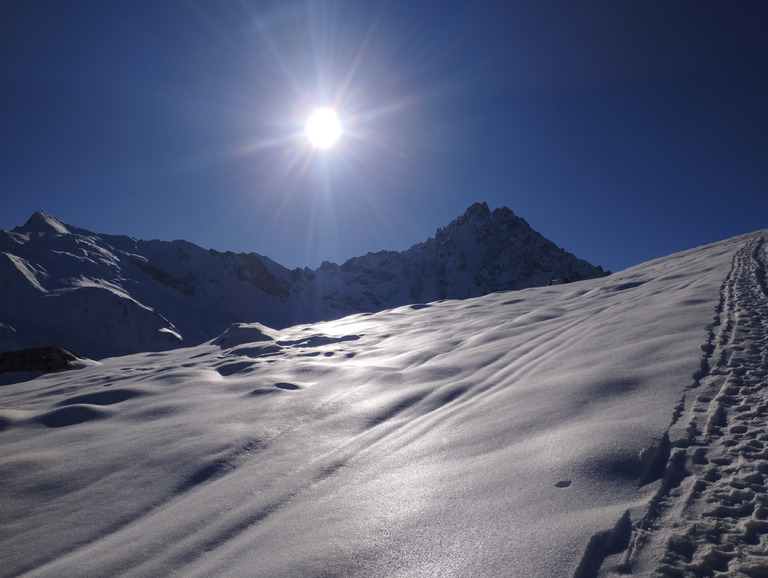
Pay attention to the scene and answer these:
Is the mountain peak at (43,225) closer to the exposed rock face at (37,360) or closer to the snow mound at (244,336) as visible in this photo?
the exposed rock face at (37,360)

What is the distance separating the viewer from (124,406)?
5273 mm

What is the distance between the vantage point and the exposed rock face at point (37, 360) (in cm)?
1003

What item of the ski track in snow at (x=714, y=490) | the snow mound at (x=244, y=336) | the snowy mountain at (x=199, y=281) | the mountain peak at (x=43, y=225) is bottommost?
the ski track in snow at (x=714, y=490)

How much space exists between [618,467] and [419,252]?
15322 centimetres

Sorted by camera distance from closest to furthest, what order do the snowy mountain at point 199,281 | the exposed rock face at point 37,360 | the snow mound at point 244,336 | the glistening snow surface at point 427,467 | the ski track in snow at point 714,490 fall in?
the ski track in snow at point 714,490 < the glistening snow surface at point 427,467 < the exposed rock face at point 37,360 < the snow mound at point 244,336 < the snowy mountain at point 199,281

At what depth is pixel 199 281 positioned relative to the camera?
88938 mm

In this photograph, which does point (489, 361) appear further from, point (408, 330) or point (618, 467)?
point (408, 330)

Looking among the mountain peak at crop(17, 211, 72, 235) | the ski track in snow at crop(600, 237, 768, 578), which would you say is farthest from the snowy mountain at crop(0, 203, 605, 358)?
the ski track in snow at crop(600, 237, 768, 578)

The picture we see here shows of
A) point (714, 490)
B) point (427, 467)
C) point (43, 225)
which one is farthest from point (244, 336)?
point (43, 225)

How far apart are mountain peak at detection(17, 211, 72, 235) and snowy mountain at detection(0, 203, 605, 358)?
0.18m

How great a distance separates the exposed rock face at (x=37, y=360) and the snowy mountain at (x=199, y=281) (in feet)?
125

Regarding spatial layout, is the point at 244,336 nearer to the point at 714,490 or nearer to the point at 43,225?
the point at 714,490

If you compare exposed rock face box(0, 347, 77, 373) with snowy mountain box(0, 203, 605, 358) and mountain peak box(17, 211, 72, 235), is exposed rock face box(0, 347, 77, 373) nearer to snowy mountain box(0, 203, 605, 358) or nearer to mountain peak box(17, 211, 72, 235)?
snowy mountain box(0, 203, 605, 358)

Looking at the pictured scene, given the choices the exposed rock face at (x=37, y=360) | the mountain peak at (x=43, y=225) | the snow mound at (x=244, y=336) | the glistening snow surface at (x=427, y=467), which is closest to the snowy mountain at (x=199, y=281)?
the mountain peak at (x=43, y=225)
